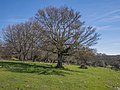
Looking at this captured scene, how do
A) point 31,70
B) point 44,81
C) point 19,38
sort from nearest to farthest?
1. point 44,81
2. point 31,70
3. point 19,38

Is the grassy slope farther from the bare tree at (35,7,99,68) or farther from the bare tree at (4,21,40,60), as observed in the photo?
the bare tree at (4,21,40,60)

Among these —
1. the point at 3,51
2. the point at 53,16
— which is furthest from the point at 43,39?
the point at 3,51

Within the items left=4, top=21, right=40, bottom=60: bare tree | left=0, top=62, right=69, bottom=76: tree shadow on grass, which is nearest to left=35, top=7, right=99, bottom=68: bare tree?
left=0, top=62, right=69, bottom=76: tree shadow on grass

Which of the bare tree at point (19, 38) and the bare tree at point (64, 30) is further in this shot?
the bare tree at point (19, 38)

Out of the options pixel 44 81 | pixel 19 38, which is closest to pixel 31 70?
pixel 44 81

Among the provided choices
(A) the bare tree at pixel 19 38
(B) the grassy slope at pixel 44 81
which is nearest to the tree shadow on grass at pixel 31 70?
(B) the grassy slope at pixel 44 81

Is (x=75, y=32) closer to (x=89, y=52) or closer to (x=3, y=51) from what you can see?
(x=89, y=52)

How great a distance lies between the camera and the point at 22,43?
83000 millimetres

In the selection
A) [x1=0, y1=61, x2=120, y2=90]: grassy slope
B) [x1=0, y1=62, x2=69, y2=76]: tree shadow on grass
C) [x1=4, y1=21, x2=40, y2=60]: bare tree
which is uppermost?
[x1=4, y1=21, x2=40, y2=60]: bare tree

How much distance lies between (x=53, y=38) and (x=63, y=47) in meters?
2.58

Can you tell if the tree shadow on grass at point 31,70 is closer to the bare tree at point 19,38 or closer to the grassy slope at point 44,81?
the grassy slope at point 44,81

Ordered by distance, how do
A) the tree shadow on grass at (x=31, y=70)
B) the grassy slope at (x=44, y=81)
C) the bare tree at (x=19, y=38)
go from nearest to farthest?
the grassy slope at (x=44, y=81) → the tree shadow on grass at (x=31, y=70) → the bare tree at (x=19, y=38)

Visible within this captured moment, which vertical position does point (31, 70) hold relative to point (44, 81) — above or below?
above

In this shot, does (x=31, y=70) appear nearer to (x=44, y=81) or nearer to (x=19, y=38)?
(x=44, y=81)
